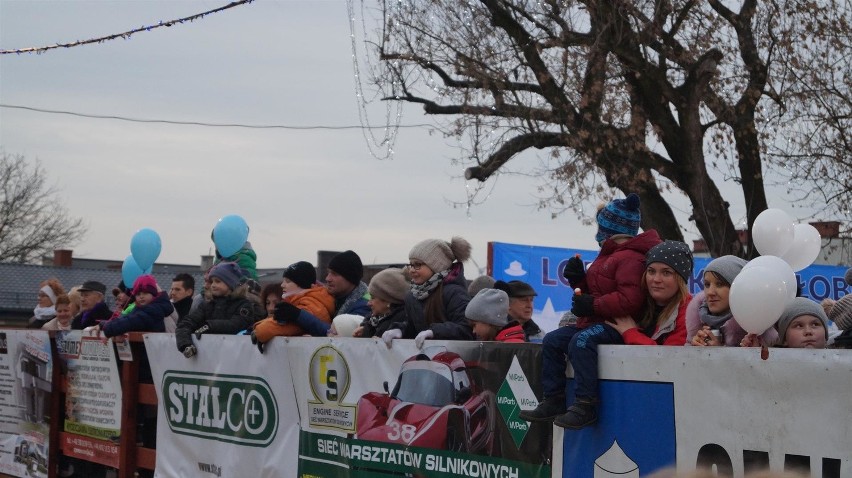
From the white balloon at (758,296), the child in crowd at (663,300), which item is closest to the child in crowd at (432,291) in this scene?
the child in crowd at (663,300)

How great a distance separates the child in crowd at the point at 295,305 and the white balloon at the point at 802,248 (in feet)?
10.3

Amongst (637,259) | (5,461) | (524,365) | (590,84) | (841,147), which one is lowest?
(5,461)

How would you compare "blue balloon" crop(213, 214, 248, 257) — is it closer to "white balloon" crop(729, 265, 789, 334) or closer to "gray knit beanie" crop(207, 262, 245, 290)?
"gray knit beanie" crop(207, 262, 245, 290)

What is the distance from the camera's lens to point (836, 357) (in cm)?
382

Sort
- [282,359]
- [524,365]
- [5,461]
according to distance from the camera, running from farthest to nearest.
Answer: [5,461] < [282,359] < [524,365]

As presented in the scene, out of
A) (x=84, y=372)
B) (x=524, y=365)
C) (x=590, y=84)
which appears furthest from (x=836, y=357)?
(x=590, y=84)

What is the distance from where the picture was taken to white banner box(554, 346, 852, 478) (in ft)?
12.6

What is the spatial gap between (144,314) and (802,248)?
5315mm

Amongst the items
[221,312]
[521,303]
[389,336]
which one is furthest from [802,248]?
[221,312]

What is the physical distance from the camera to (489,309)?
6.16 metres

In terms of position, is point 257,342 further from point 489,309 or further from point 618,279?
point 618,279

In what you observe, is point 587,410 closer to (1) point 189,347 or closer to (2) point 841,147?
(1) point 189,347

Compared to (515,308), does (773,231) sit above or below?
above

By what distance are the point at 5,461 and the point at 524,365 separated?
7.07m
